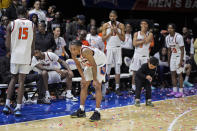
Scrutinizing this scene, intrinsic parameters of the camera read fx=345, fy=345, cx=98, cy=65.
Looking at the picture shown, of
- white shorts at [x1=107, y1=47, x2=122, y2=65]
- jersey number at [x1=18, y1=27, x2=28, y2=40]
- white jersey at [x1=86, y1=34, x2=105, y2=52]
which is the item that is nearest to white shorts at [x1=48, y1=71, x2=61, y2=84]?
white jersey at [x1=86, y1=34, x2=105, y2=52]

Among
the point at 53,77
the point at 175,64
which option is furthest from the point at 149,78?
the point at 53,77

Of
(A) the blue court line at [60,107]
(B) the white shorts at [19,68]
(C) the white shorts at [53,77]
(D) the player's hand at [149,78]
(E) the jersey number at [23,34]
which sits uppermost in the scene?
(E) the jersey number at [23,34]

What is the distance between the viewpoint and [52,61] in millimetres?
8695

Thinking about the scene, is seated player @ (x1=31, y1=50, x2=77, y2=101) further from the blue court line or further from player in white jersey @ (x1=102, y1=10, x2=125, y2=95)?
player in white jersey @ (x1=102, y1=10, x2=125, y2=95)

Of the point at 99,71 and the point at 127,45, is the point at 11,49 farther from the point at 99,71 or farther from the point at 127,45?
the point at 127,45

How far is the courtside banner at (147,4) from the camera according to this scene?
13.2 m

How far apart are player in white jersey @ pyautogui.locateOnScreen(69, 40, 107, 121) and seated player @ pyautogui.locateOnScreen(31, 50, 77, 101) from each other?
6.48ft

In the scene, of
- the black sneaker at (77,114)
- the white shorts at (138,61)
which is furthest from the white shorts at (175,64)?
the black sneaker at (77,114)

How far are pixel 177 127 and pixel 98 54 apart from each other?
6.49 ft

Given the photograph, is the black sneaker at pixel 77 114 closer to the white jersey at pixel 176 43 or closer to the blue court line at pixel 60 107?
the blue court line at pixel 60 107

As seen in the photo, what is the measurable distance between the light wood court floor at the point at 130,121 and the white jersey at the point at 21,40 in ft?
4.17

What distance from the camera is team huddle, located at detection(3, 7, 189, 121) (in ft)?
21.3

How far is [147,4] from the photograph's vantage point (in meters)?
14.7

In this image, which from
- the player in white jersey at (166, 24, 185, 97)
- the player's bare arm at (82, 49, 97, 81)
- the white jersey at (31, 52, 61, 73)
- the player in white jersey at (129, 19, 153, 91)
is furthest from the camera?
the player in white jersey at (166, 24, 185, 97)
